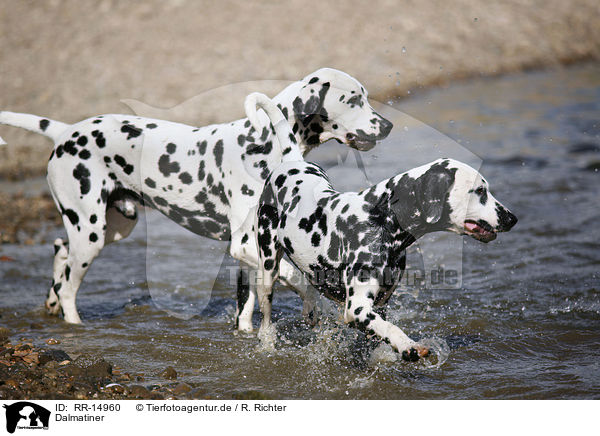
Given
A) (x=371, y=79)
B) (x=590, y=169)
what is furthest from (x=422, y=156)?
(x=371, y=79)

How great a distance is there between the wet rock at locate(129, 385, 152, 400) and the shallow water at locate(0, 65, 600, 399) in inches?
13.0

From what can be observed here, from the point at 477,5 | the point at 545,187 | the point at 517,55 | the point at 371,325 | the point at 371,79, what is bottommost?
the point at 371,325

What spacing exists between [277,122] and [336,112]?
0.66m

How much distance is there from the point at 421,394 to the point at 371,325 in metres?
0.89

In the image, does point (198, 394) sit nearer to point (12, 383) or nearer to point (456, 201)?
point (12, 383)

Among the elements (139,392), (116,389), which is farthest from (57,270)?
(139,392)

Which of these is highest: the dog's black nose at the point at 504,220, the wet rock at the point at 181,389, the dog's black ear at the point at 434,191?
the dog's black ear at the point at 434,191

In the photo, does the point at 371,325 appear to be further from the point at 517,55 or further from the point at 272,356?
the point at 517,55

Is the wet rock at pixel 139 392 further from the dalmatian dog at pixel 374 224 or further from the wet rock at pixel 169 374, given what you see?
the dalmatian dog at pixel 374 224

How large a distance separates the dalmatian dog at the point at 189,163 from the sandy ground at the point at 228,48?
6.17 metres

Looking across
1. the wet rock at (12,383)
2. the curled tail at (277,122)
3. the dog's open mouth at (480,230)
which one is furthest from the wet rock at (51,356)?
the dog's open mouth at (480,230)

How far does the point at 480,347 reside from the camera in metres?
6.92
